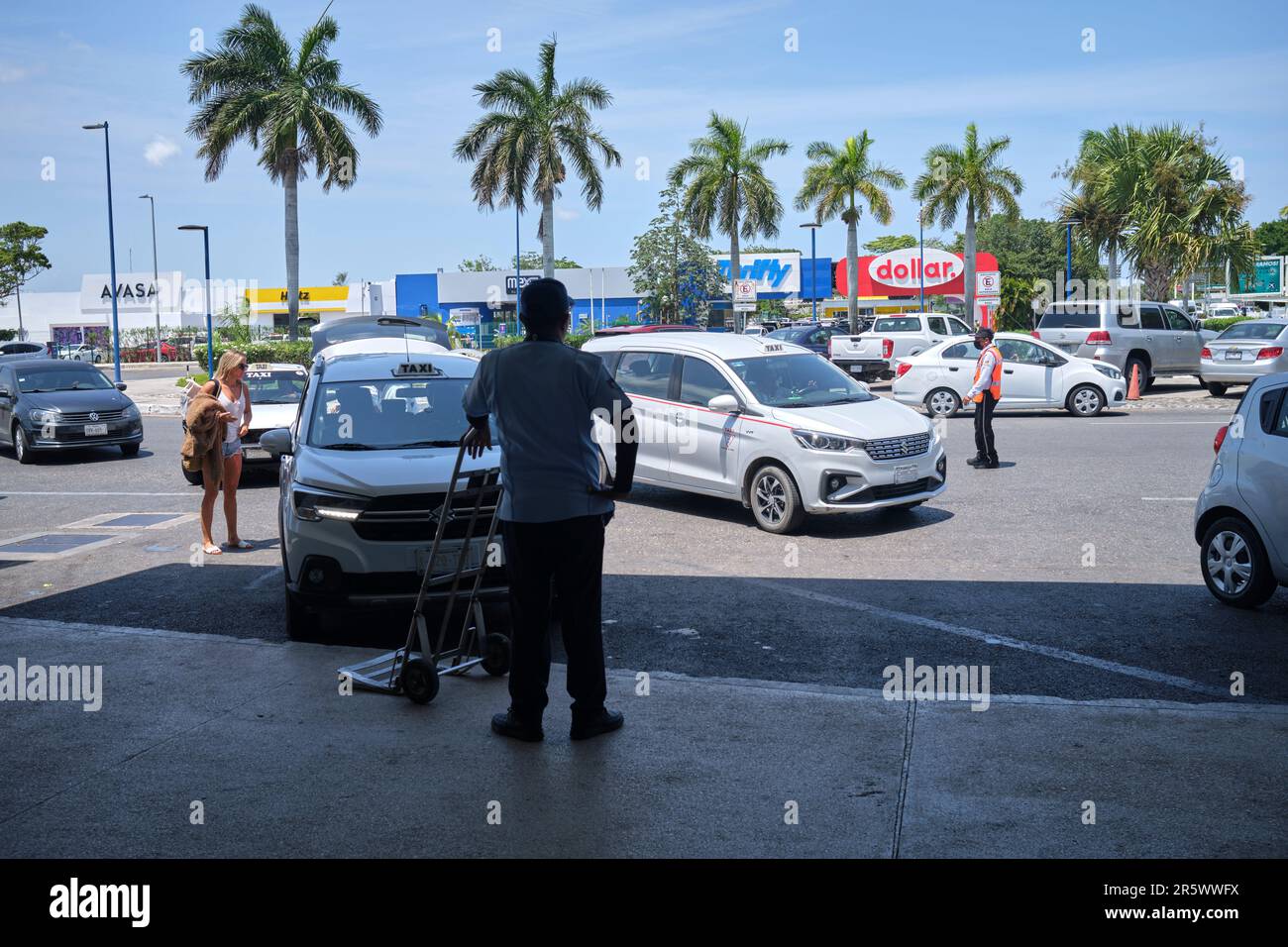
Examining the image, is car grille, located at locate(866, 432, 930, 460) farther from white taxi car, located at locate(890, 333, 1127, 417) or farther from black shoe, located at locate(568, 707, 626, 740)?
white taxi car, located at locate(890, 333, 1127, 417)

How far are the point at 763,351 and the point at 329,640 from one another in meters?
6.25

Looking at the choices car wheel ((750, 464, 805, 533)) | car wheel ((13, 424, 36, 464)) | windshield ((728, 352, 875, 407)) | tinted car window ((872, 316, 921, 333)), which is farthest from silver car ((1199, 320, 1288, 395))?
car wheel ((13, 424, 36, 464))

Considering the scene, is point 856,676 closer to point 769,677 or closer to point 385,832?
point 769,677

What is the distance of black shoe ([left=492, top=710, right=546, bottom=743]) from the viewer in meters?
5.36

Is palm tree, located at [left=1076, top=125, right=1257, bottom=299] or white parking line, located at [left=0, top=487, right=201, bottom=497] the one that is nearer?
white parking line, located at [left=0, top=487, right=201, bottom=497]

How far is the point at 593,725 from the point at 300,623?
2.90 meters

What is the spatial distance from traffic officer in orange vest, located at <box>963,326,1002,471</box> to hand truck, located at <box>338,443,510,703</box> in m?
9.00

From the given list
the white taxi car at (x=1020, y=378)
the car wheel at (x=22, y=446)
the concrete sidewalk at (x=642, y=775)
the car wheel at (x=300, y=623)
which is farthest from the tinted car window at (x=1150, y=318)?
the car wheel at (x=300, y=623)

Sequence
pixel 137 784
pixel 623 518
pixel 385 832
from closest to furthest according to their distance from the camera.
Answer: pixel 385 832
pixel 137 784
pixel 623 518

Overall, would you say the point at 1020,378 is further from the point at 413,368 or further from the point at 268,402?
the point at 413,368

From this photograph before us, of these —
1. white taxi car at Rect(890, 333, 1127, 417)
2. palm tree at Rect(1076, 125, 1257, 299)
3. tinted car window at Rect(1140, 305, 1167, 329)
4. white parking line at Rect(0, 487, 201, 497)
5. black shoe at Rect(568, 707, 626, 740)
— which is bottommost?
black shoe at Rect(568, 707, 626, 740)

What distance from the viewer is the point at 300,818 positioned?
454 cm

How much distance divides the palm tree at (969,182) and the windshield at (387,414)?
142 feet

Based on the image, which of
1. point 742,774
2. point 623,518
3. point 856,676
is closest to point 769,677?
point 856,676
